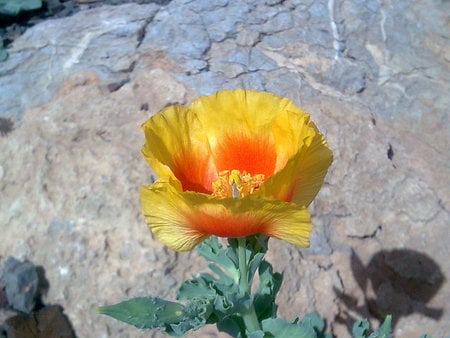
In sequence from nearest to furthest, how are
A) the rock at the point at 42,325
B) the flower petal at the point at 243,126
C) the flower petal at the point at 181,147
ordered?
the flower petal at the point at 181,147
the flower petal at the point at 243,126
the rock at the point at 42,325

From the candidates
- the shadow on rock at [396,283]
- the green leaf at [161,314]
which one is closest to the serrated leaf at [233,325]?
the green leaf at [161,314]

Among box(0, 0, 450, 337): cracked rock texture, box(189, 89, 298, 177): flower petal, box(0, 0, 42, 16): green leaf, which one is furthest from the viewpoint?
box(0, 0, 42, 16): green leaf

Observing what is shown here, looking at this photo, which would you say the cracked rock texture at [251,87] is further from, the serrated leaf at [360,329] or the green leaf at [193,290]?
the green leaf at [193,290]

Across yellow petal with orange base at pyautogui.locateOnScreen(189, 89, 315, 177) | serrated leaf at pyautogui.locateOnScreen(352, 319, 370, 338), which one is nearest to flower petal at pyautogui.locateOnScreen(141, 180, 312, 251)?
yellow petal with orange base at pyautogui.locateOnScreen(189, 89, 315, 177)

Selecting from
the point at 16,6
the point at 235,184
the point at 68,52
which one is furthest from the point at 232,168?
the point at 16,6

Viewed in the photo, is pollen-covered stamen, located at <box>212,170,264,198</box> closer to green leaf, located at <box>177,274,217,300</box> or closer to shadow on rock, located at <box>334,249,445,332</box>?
green leaf, located at <box>177,274,217,300</box>

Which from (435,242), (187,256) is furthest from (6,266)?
(435,242)

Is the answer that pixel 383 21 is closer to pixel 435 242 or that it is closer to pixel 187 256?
pixel 435 242
